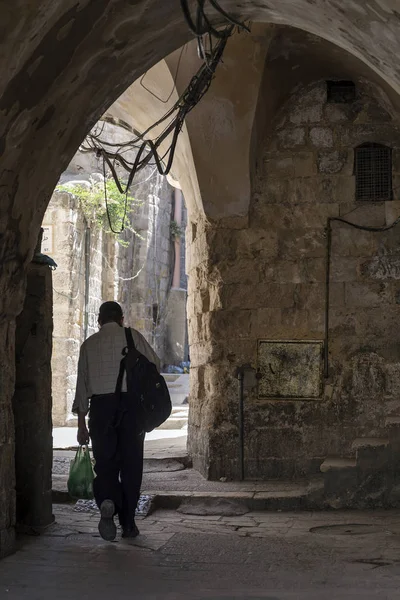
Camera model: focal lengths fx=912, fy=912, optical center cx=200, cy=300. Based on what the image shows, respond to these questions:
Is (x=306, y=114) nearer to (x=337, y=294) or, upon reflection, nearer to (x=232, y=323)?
(x=337, y=294)

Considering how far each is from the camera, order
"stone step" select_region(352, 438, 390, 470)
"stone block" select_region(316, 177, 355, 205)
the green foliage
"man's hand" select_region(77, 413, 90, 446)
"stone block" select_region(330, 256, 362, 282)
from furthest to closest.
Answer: the green foliage, "stone block" select_region(316, 177, 355, 205), "stone block" select_region(330, 256, 362, 282), "stone step" select_region(352, 438, 390, 470), "man's hand" select_region(77, 413, 90, 446)

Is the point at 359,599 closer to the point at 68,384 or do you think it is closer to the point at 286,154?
the point at 286,154

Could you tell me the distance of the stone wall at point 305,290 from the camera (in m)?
8.17

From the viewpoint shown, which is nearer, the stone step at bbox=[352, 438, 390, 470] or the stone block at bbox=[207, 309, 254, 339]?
the stone step at bbox=[352, 438, 390, 470]

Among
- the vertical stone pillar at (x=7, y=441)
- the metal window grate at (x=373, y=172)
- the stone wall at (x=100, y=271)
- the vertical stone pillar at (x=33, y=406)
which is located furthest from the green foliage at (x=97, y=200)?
the vertical stone pillar at (x=7, y=441)

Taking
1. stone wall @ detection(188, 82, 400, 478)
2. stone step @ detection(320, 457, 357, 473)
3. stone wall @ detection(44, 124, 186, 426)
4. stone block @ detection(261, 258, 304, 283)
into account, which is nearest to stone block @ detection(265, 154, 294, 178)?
stone wall @ detection(188, 82, 400, 478)

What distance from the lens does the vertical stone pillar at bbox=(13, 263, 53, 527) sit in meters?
5.88

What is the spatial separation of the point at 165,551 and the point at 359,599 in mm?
1528

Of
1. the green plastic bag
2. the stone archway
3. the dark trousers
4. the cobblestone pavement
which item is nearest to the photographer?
the cobblestone pavement

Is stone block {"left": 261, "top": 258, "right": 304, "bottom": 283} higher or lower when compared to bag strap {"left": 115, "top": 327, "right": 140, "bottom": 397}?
higher

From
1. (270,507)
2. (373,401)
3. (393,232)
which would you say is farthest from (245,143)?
(270,507)

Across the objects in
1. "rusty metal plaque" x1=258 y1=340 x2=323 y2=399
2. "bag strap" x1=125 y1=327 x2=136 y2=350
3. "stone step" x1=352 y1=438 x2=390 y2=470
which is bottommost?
"stone step" x1=352 y1=438 x2=390 y2=470

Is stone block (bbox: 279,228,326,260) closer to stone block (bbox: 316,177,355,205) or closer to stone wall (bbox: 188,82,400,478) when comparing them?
stone wall (bbox: 188,82,400,478)

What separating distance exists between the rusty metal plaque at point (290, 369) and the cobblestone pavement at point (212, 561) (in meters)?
1.72
